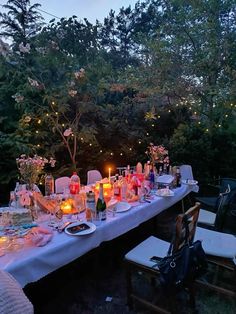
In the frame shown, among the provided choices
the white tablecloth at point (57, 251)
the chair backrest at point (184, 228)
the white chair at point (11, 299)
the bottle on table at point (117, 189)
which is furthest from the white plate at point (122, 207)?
the white chair at point (11, 299)

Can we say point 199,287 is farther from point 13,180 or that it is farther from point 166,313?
point 13,180

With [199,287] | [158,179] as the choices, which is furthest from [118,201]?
[199,287]

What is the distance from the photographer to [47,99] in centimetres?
390

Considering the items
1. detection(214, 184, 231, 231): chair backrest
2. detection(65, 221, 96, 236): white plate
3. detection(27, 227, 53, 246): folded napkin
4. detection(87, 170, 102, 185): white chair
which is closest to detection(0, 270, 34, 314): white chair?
detection(27, 227, 53, 246): folded napkin

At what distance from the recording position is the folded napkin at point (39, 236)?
5.34 feet

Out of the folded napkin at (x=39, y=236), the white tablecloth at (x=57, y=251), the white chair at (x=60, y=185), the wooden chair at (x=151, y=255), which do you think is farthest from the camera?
the white chair at (x=60, y=185)

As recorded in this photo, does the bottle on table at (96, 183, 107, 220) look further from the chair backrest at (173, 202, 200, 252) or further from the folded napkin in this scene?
the chair backrest at (173, 202, 200, 252)

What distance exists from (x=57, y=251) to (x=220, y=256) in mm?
1257

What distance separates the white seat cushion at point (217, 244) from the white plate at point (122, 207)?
A: 2.20 ft

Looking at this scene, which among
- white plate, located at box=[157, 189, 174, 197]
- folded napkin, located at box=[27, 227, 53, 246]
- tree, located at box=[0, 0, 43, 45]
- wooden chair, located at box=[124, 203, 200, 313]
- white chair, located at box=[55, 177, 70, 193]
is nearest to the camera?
folded napkin, located at box=[27, 227, 53, 246]

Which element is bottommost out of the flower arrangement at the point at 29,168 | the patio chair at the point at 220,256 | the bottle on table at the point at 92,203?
the patio chair at the point at 220,256

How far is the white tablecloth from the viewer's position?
1.45 meters

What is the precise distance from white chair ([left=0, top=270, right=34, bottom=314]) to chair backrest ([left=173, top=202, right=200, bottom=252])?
989 mm

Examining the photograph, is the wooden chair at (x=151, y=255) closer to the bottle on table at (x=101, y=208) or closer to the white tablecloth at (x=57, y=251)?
the white tablecloth at (x=57, y=251)
